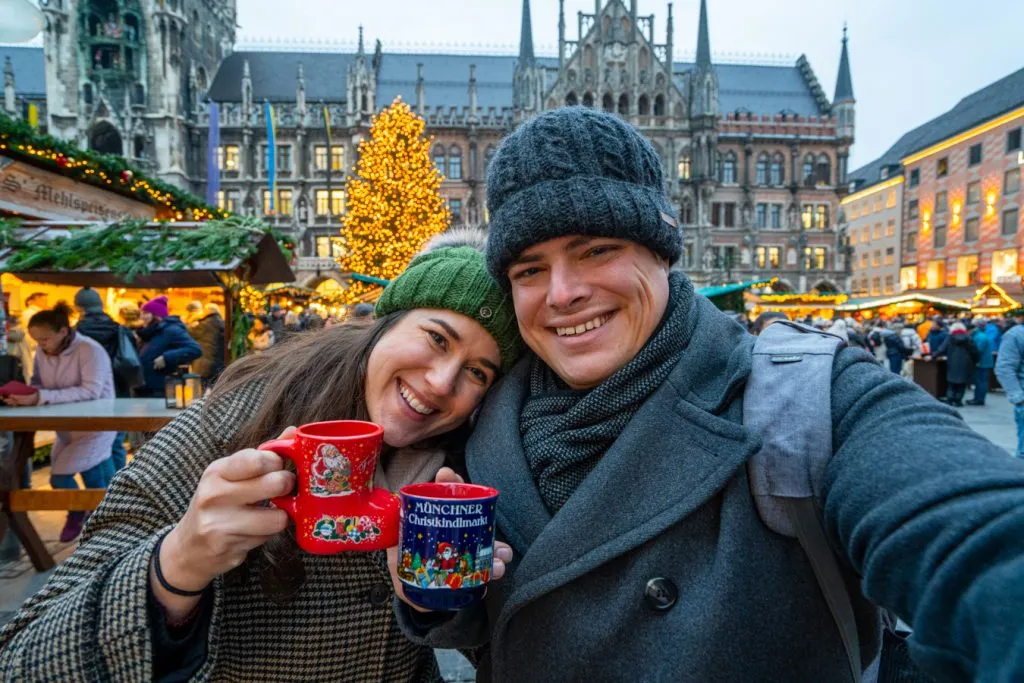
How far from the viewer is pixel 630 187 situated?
4.19ft

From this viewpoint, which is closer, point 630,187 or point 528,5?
point 630,187

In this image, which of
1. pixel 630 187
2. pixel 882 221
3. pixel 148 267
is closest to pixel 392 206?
pixel 148 267

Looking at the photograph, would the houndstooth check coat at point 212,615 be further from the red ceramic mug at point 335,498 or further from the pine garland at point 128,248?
the pine garland at point 128,248

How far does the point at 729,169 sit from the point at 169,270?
38066mm

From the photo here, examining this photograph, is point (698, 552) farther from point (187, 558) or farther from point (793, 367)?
point (187, 558)

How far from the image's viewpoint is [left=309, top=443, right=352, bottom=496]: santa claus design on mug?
105cm

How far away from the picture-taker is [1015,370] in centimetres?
637

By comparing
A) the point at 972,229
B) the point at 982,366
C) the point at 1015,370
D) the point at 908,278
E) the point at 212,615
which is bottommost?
the point at 982,366

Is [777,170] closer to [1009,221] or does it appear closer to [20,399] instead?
[1009,221]

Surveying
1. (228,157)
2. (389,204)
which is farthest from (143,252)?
(228,157)

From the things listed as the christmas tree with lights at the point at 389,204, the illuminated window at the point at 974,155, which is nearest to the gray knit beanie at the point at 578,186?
the christmas tree with lights at the point at 389,204

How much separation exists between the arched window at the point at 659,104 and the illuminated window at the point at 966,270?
18.6 metres

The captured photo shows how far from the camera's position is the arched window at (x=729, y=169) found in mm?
37062

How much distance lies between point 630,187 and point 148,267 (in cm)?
396
